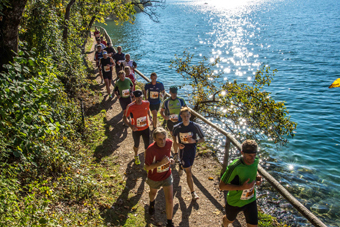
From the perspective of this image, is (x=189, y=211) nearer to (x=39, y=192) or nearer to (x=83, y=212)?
(x=83, y=212)

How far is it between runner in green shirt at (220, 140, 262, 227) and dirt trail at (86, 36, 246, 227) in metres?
1.29

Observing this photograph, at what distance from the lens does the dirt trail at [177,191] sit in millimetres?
5582

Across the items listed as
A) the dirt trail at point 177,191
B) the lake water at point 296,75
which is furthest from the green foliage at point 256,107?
the dirt trail at point 177,191

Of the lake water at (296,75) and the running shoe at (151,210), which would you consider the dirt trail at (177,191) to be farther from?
the lake water at (296,75)

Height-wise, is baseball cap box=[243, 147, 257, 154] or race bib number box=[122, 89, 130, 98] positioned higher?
baseball cap box=[243, 147, 257, 154]

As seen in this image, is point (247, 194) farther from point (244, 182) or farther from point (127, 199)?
point (127, 199)

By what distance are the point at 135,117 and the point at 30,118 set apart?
8.62ft

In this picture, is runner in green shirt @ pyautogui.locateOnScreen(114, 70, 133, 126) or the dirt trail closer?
the dirt trail

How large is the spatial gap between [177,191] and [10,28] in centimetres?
525

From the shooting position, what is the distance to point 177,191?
Result: 6453 mm

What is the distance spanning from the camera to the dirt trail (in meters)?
5.58

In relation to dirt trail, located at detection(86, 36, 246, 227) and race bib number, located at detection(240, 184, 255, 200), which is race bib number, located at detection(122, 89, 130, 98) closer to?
dirt trail, located at detection(86, 36, 246, 227)

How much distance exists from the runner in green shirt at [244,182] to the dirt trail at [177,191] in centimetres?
129

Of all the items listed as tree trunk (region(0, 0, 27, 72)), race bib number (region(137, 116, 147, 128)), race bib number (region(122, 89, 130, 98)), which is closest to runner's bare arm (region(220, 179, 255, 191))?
race bib number (region(137, 116, 147, 128))
